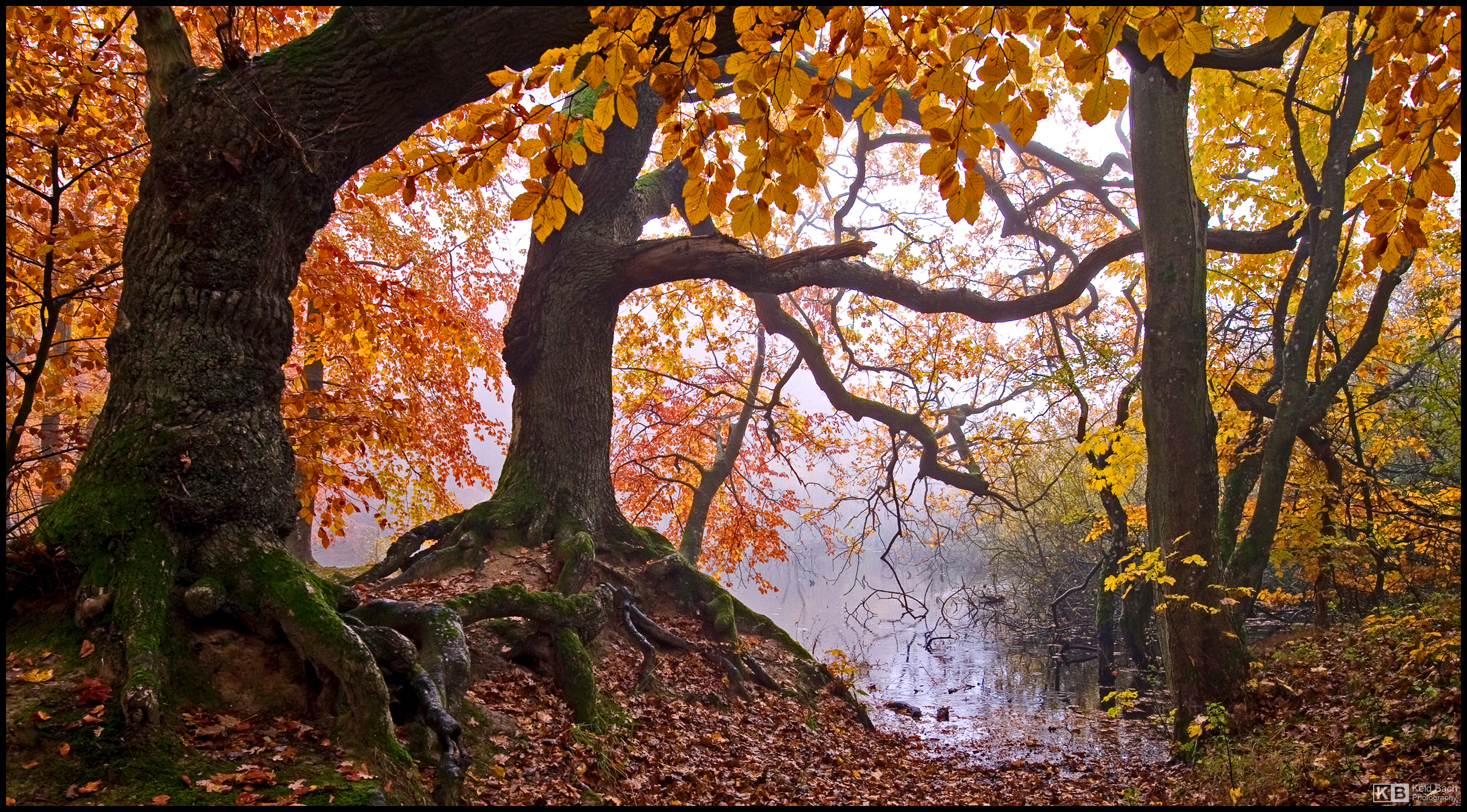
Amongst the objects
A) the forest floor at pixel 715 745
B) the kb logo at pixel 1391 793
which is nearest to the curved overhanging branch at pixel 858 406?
the forest floor at pixel 715 745

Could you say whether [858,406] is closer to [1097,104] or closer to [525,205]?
[1097,104]

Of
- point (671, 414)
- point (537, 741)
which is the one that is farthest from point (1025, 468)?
point (537, 741)

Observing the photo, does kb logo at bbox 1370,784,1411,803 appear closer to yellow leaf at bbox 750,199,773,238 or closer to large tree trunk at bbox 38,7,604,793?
yellow leaf at bbox 750,199,773,238

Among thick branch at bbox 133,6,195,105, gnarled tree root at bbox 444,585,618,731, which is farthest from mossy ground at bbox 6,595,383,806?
thick branch at bbox 133,6,195,105

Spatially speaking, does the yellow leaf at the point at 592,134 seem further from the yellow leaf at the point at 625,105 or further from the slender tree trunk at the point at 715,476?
the slender tree trunk at the point at 715,476

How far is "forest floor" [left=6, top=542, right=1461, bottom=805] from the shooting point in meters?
2.77

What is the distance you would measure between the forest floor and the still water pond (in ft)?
2.09

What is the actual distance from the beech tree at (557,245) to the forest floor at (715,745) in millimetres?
236

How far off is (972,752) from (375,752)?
17.4ft

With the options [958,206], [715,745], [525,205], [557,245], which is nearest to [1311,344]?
[958,206]

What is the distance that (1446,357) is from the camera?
704cm

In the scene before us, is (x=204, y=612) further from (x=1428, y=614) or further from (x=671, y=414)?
(x=671, y=414)

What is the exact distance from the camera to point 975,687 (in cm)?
1064

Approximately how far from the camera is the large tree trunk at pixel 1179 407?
5055mm
